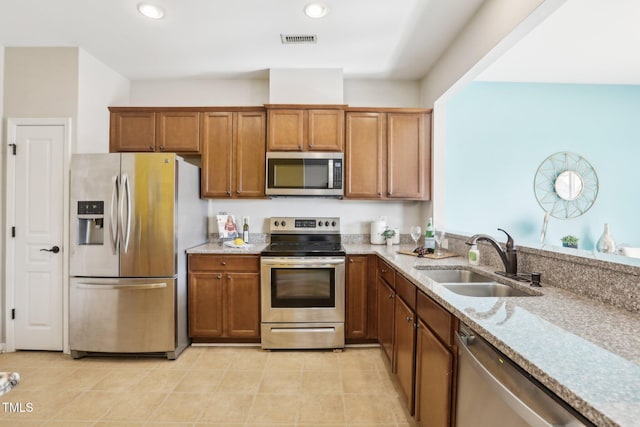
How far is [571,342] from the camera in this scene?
0.85 m

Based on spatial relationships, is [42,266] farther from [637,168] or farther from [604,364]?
[637,168]

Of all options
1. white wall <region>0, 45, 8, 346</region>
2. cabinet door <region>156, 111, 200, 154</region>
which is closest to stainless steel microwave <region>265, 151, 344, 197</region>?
cabinet door <region>156, 111, 200, 154</region>

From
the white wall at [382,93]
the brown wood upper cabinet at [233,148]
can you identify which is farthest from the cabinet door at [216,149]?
the white wall at [382,93]

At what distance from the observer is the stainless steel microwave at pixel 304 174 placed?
2994 millimetres

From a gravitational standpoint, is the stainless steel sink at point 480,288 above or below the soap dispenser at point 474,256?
below

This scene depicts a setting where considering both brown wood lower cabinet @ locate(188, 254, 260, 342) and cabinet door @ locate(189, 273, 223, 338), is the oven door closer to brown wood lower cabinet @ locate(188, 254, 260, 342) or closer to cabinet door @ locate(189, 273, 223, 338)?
brown wood lower cabinet @ locate(188, 254, 260, 342)

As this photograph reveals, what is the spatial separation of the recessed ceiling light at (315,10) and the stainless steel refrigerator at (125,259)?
5.32ft

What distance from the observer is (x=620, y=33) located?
101 inches

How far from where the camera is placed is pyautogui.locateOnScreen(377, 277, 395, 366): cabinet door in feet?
7.38

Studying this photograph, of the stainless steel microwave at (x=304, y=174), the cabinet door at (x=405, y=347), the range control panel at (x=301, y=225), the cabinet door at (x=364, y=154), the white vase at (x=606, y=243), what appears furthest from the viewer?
the range control panel at (x=301, y=225)

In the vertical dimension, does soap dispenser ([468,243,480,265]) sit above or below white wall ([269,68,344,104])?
below

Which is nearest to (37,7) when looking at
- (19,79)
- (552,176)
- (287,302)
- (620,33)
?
(19,79)

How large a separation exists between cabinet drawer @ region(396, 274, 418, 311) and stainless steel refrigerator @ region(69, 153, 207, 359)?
1.91 m

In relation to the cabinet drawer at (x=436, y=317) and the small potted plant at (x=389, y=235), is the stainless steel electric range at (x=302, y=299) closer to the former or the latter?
the small potted plant at (x=389, y=235)
